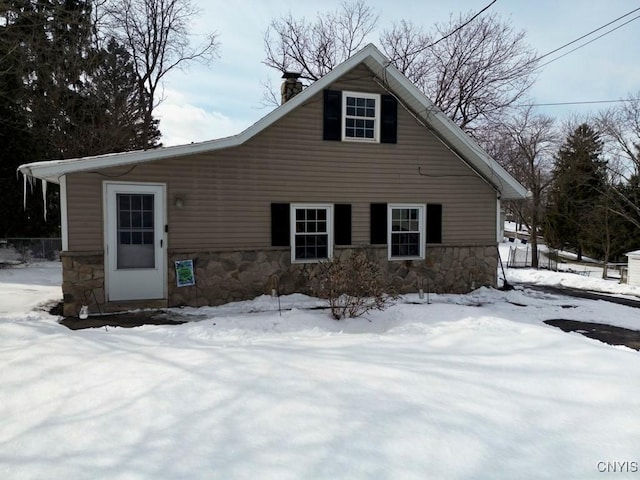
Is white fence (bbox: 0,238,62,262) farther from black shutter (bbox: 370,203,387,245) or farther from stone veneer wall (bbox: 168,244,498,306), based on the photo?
black shutter (bbox: 370,203,387,245)

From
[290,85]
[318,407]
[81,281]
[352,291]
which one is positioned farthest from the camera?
[290,85]

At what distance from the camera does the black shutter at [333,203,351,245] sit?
931 cm

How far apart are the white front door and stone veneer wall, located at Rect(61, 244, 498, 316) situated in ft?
0.64

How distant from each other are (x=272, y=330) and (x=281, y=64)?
21263mm

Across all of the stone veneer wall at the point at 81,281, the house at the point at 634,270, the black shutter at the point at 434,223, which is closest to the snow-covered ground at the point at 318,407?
the stone veneer wall at the point at 81,281

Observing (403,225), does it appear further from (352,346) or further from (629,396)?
(629,396)

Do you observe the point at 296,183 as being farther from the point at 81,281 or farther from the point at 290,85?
the point at 81,281

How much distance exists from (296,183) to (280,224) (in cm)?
95

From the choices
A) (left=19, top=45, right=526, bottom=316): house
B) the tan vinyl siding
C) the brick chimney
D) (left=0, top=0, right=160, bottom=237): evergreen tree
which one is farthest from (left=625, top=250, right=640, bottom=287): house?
(left=0, top=0, right=160, bottom=237): evergreen tree

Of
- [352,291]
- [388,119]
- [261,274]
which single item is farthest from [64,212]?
[388,119]

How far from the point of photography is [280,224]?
889 centimetres

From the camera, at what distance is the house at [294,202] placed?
7582mm

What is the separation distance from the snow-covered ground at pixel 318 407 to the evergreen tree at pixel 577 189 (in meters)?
26.6

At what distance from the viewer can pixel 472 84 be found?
21938 mm
